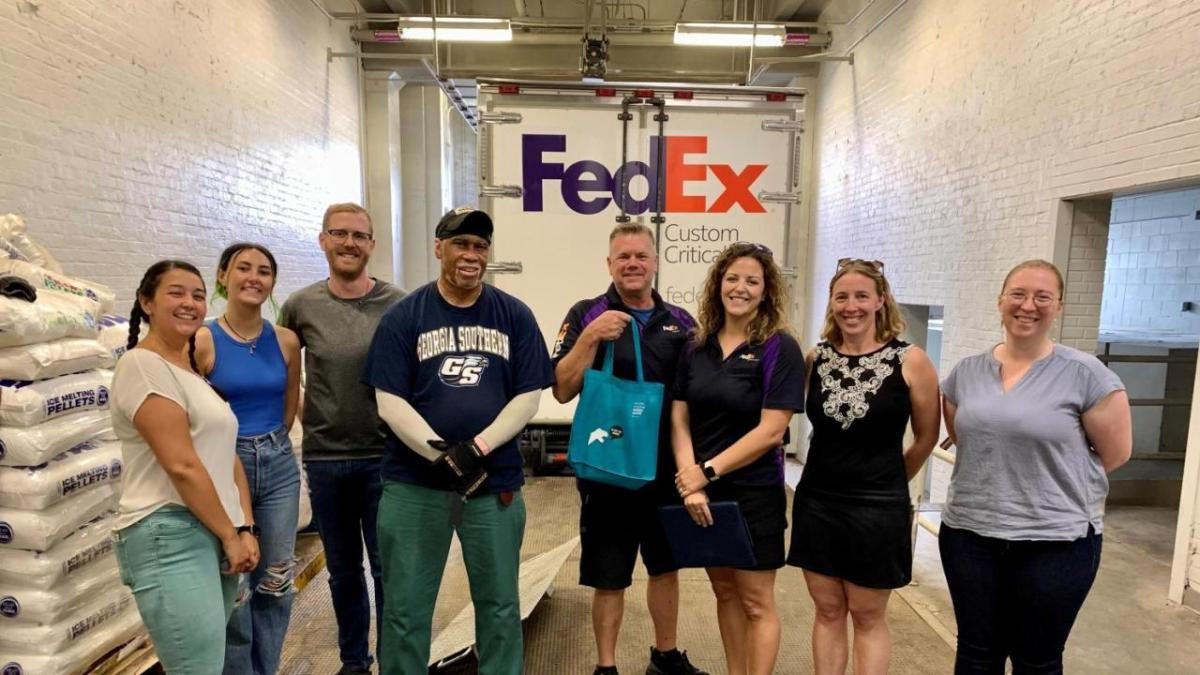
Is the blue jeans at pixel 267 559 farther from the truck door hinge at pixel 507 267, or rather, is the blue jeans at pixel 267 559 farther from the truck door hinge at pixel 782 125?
the truck door hinge at pixel 782 125

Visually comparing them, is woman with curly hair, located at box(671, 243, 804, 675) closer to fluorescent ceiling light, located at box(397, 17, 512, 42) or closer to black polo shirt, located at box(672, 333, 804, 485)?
black polo shirt, located at box(672, 333, 804, 485)

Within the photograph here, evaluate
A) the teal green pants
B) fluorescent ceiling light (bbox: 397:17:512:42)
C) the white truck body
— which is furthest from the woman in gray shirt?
fluorescent ceiling light (bbox: 397:17:512:42)

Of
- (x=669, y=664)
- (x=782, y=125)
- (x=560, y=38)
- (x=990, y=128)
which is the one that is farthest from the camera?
(x=560, y=38)

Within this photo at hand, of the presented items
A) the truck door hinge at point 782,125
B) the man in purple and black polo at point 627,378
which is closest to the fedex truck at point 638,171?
the truck door hinge at point 782,125

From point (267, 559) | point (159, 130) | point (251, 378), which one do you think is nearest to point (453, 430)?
point (251, 378)

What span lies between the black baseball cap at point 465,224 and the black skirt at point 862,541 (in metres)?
1.45

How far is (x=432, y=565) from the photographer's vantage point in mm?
2082

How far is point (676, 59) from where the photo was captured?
325 inches

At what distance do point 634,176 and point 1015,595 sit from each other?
11.4 feet

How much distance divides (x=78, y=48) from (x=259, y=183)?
2.08 m

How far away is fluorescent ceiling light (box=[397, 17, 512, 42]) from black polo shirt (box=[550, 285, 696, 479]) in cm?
515

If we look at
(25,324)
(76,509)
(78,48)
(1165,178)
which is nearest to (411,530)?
(76,509)

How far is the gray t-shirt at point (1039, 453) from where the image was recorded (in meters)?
1.81

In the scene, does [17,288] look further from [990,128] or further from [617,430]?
[990,128]
